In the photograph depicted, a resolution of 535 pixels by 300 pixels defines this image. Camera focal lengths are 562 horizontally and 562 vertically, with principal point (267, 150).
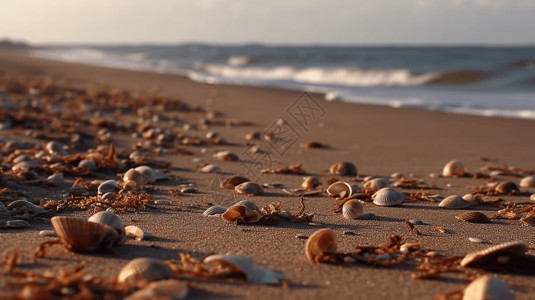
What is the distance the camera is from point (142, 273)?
73.5 inches

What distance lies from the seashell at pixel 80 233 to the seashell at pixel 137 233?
289mm

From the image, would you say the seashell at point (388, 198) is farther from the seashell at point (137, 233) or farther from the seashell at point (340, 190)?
the seashell at point (137, 233)

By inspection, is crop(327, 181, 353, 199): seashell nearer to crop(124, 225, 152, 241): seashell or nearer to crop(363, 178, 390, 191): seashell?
crop(363, 178, 390, 191): seashell

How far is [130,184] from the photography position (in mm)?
3559

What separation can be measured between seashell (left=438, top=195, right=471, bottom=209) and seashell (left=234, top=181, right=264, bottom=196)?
112 centimetres

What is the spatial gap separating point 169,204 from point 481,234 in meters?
1.71

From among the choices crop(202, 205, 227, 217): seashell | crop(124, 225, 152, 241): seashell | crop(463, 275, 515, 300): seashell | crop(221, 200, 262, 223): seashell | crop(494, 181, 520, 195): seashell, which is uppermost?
crop(494, 181, 520, 195): seashell

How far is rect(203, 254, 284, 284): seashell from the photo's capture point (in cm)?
198

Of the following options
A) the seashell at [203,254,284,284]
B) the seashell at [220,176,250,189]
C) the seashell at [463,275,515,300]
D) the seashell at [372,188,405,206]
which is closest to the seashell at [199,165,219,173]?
the seashell at [220,176,250,189]

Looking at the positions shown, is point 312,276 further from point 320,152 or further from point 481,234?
point 320,152

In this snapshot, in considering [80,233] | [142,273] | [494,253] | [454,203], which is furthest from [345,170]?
[142,273]

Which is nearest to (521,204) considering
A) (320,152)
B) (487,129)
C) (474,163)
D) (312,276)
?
(474,163)

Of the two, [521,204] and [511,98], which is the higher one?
[511,98]

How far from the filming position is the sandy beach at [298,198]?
6.72ft
